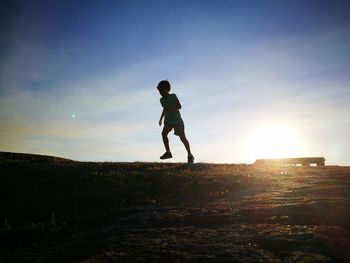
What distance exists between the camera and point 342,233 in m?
4.39

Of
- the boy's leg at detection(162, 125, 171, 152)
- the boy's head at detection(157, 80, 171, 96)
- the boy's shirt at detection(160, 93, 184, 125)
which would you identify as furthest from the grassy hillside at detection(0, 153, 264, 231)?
the boy's head at detection(157, 80, 171, 96)

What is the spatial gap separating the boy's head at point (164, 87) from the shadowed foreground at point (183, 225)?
5304 millimetres

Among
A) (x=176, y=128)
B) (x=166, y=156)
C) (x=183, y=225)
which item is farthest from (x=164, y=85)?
(x=183, y=225)

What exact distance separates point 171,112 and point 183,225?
381 inches

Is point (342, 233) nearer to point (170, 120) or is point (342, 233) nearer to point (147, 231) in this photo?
point (147, 231)

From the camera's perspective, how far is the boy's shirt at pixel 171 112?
47.3ft

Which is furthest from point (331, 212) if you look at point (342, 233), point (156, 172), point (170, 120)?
point (170, 120)

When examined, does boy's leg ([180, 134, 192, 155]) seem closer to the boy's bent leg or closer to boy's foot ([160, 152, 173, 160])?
the boy's bent leg

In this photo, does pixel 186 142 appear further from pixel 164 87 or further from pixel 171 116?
pixel 164 87

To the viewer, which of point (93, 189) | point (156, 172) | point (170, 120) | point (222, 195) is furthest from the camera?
point (170, 120)

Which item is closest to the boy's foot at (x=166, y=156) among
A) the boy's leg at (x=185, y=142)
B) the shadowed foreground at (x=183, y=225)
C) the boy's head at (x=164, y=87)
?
the boy's leg at (x=185, y=142)

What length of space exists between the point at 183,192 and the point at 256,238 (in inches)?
177

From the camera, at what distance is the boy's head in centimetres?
1448

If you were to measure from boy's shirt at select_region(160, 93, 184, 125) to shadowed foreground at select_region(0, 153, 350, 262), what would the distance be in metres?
4.76
